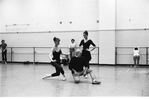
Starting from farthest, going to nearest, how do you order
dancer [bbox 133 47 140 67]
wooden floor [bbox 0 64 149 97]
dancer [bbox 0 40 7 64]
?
dancer [bbox 0 40 7 64] < dancer [bbox 133 47 140 67] < wooden floor [bbox 0 64 149 97]

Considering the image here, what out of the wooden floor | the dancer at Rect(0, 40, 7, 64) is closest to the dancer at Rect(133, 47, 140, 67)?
the wooden floor

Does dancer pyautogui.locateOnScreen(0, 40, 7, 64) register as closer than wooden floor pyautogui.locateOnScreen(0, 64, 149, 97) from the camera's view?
No

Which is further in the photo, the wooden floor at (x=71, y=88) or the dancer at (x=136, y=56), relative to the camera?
the dancer at (x=136, y=56)

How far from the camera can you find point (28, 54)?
14617 millimetres

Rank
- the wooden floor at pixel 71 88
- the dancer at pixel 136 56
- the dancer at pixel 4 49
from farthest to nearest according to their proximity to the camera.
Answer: the dancer at pixel 4 49, the dancer at pixel 136 56, the wooden floor at pixel 71 88

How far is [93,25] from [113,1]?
6.60 ft

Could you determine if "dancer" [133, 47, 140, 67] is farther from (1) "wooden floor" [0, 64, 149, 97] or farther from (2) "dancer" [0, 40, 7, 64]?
(2) "dancer" [0, 40, 7, 64]

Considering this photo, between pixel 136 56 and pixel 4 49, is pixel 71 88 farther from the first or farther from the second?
pixel 4 49

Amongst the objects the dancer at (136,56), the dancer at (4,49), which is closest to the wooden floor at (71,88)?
the dancer at (136,56)

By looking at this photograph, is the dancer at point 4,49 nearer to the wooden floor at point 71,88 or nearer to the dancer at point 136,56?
the wooden floor at point 71,88

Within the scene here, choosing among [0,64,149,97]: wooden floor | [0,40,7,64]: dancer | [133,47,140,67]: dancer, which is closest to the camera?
[0,64,149,97]: wooden floor

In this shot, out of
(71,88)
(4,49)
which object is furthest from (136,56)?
(4,49)

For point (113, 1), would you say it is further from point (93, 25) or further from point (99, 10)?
point (93, 25)

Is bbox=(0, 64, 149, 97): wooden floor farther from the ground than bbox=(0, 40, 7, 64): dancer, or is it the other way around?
bbox=(0, 40, 7, 64): dancer
